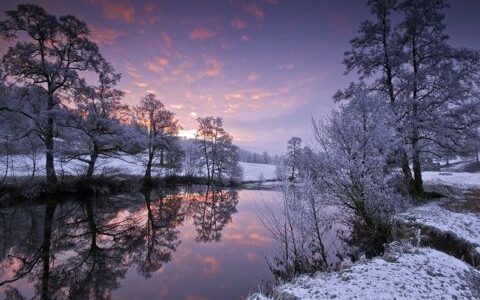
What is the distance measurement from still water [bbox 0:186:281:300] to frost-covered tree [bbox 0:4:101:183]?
25.0 ft

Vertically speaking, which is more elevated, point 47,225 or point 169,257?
point 47,225

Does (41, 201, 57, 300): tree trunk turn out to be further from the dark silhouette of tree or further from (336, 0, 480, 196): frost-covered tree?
(336, 0, 480, 196): frost-covered tree

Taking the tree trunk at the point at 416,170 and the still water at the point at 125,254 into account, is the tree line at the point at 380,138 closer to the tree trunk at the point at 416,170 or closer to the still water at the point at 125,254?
the tree trunk at the point at 416,170

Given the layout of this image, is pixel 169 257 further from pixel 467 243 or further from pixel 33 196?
pixel 33 196

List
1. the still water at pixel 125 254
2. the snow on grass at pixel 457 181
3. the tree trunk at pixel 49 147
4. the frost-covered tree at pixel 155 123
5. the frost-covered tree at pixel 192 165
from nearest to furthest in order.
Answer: the still water at pixel 125 254 < the tree trunk at pixel 49 147 < the snow on grass at pixel 457 181 < the frost-covered tree at pixel 155 123 < the frost-covered tree at pixel 192 165

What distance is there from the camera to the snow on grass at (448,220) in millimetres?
8672

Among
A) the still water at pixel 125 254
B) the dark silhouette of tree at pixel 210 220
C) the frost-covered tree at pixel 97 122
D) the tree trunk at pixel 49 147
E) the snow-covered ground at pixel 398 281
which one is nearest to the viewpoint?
the snow-covered ground at pixel 398 281

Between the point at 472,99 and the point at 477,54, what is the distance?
8.21ft

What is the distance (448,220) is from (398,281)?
745cm

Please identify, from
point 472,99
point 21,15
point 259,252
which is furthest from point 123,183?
point 472,99

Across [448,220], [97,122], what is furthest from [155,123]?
[448,220]

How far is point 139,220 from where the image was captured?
15055mm

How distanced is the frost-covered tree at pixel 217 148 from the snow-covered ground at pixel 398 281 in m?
39.2

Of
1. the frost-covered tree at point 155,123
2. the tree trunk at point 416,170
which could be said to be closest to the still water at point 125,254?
the tree trunk at point 416,170
